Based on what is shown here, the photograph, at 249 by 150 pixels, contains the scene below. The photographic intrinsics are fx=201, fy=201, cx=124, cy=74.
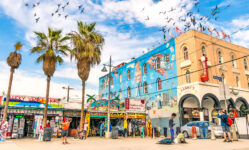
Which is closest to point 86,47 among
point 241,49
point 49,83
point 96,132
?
point 49,83

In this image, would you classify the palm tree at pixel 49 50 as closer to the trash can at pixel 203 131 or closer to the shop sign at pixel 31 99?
the shop sign at pixel 31 99

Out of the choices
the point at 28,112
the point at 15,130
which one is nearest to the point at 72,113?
the point at 28,112

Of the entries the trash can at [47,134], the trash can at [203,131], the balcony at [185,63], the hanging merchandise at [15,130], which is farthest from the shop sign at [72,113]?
the balcony at [185,63]

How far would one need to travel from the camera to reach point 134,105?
2330cm

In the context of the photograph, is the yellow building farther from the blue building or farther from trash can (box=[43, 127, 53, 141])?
trash can (box=[43, 127, 53, 141])

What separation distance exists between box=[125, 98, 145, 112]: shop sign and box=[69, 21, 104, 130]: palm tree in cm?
564

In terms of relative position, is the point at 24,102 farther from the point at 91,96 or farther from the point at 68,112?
the point at 91,96

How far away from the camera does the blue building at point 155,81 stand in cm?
2825

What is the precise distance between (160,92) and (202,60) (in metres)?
7.94

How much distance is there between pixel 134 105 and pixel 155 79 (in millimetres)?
9092

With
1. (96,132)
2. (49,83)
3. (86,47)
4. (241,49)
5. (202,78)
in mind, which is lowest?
(96,132)

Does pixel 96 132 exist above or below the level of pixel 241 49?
below

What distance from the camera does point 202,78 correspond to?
24875 mm

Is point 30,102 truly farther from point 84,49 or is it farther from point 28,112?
point 84,49
